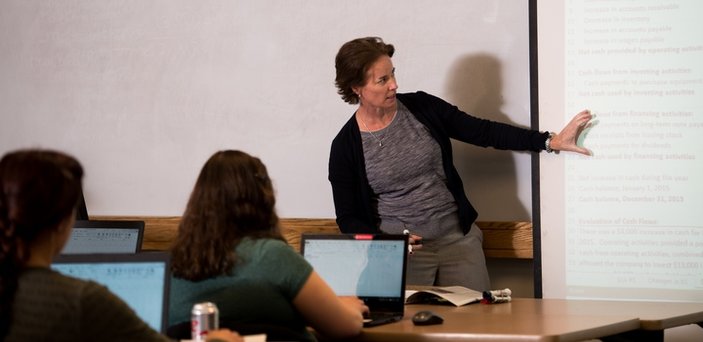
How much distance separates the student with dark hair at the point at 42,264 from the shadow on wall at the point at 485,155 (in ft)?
9.18

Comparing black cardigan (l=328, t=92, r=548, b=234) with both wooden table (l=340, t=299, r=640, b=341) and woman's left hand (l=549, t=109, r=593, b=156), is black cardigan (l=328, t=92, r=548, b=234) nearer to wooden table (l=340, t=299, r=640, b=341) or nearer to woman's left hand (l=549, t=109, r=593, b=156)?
woman's left hand (l=549, t=109, r=593, b=156)

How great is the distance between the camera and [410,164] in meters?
4.07

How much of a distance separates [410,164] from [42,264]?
2.35m

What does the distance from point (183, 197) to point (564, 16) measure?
2.04 m

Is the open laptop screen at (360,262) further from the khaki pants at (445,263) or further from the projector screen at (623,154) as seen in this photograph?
the projector screen at (623,154)

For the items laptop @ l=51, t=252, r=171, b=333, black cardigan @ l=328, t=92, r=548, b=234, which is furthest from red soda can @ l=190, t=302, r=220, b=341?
black cardigan @ l=328, t=92, r=548, b=234

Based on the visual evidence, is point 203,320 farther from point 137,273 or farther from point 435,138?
point 435,138

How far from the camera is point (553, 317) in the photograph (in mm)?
2996

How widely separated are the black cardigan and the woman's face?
0.55 feet

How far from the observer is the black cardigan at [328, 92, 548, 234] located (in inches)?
162

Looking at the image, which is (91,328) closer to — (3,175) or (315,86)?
(3,175)

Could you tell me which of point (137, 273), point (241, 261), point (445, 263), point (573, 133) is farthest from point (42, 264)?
point (573, 133)

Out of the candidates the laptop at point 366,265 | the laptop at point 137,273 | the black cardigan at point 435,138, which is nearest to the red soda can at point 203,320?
the laptop at point 137,273

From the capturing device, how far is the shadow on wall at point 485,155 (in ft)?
14.6
